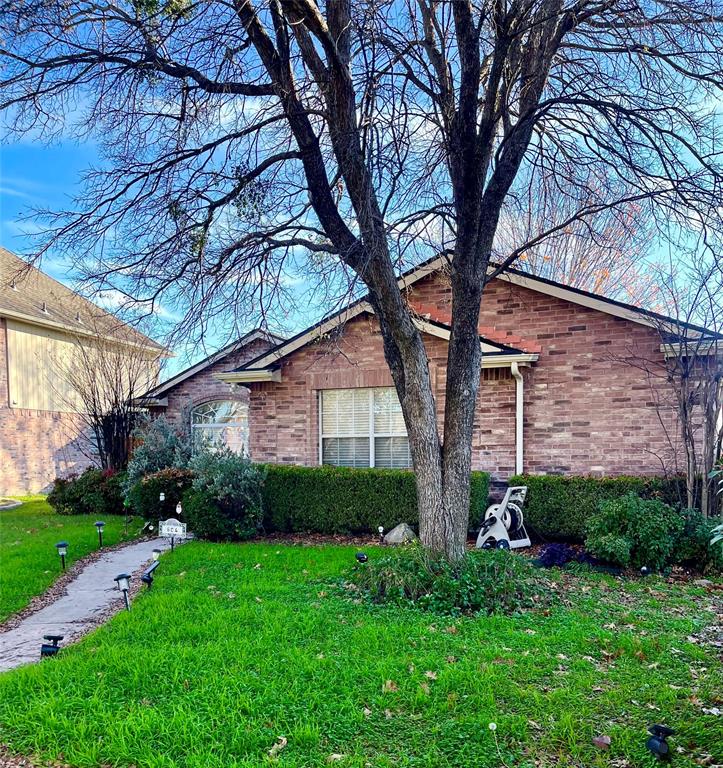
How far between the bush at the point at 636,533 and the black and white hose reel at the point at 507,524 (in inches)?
56.2

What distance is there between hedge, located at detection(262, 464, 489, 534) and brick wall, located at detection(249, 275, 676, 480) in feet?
4.23

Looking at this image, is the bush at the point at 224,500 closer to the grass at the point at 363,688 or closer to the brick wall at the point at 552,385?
the brick wall at the point at 552,385

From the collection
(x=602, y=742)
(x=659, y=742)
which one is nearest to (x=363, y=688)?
Answer: (x=602, y=742)

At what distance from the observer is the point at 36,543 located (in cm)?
1023

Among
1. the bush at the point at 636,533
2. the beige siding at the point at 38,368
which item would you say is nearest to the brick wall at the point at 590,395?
the bush at the point at 636,533

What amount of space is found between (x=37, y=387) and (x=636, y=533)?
63.1ft

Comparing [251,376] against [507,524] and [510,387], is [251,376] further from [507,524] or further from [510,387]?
[507,524]

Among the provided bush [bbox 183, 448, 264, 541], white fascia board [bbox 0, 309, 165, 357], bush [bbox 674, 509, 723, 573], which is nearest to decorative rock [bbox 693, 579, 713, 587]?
bush [bbox 674, 509, 723, 573]

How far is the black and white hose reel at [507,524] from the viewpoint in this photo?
358 inches

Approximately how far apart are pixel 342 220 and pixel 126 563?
247 inches

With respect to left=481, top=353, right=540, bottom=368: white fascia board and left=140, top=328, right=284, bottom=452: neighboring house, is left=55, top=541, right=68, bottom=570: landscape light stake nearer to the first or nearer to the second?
left=481, top=353, right=540, bottom=368: white fascia board

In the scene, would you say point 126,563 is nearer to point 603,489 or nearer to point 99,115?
point 99,115

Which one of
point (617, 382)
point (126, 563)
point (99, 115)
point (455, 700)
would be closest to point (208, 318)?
point (99, 115)

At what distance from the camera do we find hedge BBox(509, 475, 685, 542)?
884 centimetres
